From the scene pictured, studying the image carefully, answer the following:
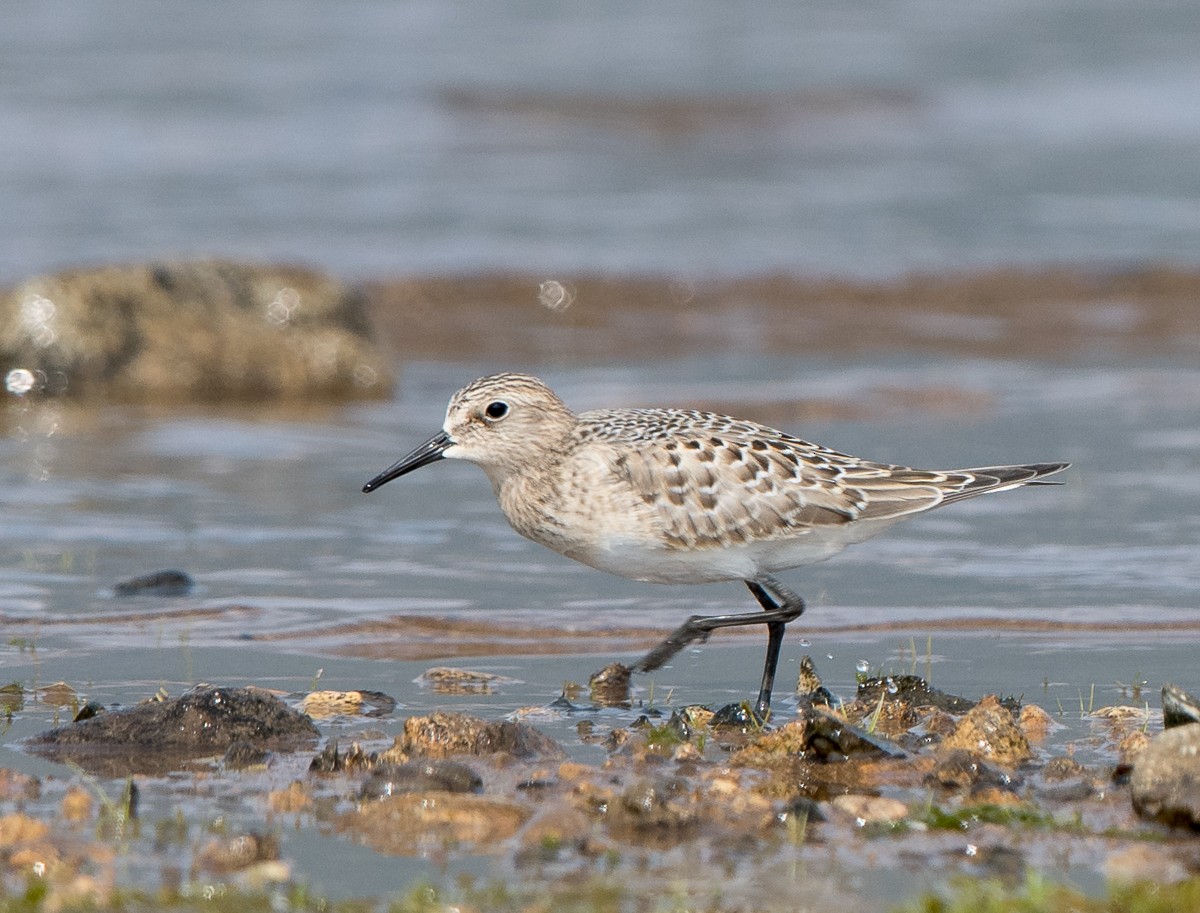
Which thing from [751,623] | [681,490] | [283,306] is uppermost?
[283,306]

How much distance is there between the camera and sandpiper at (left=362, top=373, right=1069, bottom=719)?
6.76 meters

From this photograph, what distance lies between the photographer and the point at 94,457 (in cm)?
1146

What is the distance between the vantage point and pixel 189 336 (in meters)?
14.2

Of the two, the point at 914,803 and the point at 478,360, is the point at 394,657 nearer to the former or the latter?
the point at 914,803

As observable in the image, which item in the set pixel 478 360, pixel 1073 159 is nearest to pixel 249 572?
pixel 478 360

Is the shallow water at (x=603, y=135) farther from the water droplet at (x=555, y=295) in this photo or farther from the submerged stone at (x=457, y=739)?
the submerged stone at (x=457, y=739)

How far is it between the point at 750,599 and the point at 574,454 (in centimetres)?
212

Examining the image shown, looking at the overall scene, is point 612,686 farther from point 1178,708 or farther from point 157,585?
point 157,585

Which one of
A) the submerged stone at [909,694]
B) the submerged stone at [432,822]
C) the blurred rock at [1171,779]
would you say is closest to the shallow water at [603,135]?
the submerged stone at [909,694]

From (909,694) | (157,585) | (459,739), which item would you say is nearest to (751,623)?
(909,694)

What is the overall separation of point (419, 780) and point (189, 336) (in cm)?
945

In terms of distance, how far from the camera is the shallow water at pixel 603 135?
2067 centimetres

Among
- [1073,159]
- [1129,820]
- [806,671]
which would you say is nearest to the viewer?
[1129,820]

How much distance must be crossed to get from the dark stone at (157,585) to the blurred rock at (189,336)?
548cm
